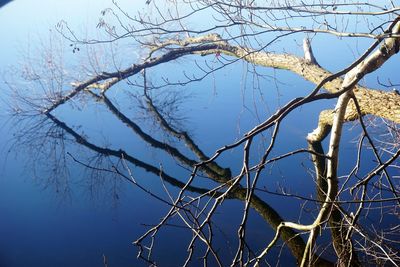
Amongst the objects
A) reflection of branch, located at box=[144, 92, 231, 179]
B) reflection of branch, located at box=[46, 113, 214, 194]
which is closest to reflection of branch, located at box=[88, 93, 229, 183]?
reflection of branch, located at box=[144, 92, 231, 179]

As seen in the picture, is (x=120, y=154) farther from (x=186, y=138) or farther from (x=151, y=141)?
(x=186, y=138)

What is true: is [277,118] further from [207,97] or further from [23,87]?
[23,87]

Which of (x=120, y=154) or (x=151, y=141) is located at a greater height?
(x=151, y=141)

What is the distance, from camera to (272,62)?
23.4 ft

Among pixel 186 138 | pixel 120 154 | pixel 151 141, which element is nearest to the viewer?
pixel 120 154

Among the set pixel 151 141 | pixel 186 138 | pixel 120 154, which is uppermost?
pixel 186 138

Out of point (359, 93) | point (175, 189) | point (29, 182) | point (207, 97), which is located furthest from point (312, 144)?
point (29, 182)

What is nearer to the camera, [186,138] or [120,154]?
[120,154]

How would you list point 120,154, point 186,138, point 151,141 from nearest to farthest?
point 120,154, point 186,138, point 151,141

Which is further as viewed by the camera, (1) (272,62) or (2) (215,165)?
(1) (272,62)

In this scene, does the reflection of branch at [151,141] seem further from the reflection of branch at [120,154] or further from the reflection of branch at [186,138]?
the reflection of branch at [120,154]

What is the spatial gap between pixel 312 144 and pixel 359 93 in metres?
1.20

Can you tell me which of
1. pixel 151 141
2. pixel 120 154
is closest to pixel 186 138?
pixel 151 141

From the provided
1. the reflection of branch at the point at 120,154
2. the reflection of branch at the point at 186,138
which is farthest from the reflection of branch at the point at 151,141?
the reflection of branch at the point at 120,154
